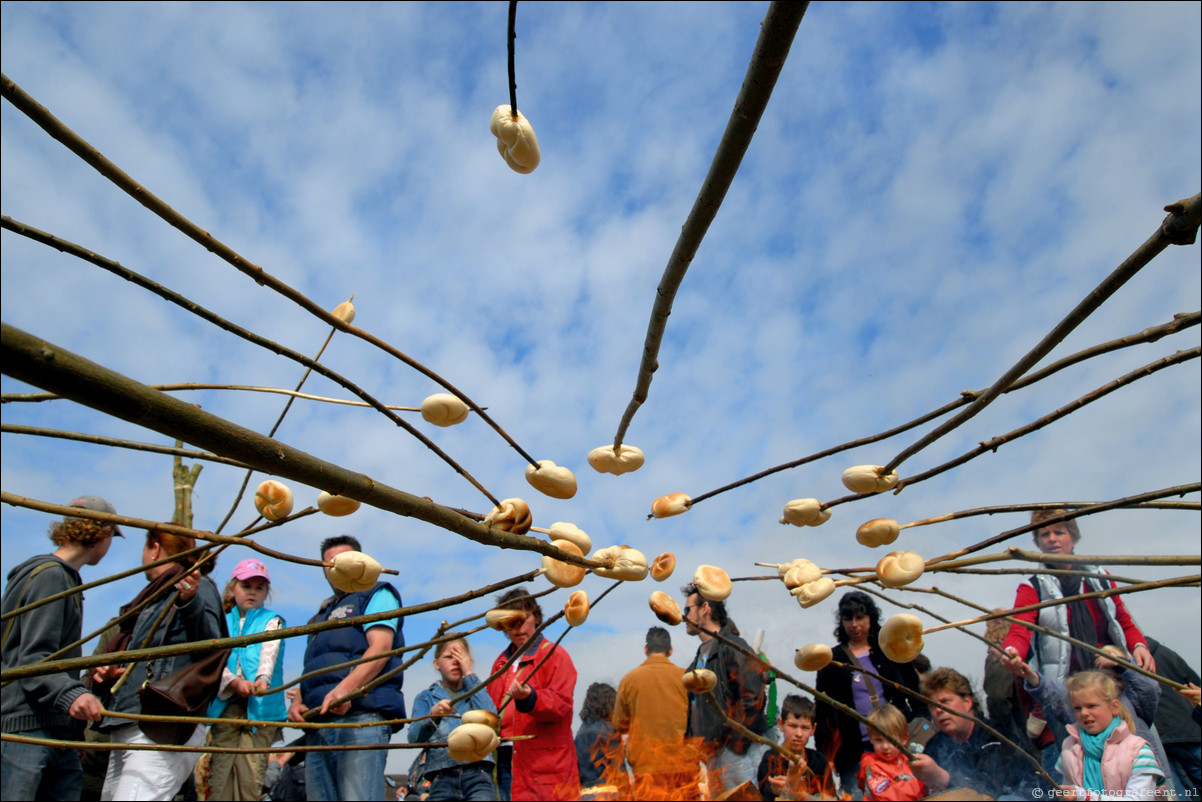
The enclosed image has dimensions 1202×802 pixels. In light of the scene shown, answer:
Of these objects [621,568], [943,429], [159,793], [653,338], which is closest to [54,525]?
[159,793]

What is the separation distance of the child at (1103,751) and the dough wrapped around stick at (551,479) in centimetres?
194

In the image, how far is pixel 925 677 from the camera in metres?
2.77

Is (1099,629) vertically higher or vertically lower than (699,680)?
higher

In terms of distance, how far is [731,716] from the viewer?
233cm

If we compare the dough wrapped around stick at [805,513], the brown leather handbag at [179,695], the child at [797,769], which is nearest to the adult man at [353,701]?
the brown leather handbag at [179,695]

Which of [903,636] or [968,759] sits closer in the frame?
[903,636]

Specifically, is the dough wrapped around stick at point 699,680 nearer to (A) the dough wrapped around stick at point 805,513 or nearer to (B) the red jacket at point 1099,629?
(A) the dough wrapped around stick at point 805,513

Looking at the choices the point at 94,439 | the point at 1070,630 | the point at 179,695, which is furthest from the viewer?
the point at 1070,630

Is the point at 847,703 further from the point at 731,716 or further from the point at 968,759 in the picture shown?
the point at 731,716

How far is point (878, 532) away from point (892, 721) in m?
1.95

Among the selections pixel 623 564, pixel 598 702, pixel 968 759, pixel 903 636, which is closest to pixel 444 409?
pixel 623 564

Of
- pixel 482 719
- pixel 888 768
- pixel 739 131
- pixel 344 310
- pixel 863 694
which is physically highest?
pixel 344 310

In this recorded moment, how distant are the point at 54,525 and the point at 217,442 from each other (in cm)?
225

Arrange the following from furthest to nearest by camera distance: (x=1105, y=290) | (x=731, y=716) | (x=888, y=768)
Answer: (x=888, y=768) < (x=731, y=716) < (x=1105, y=290)
